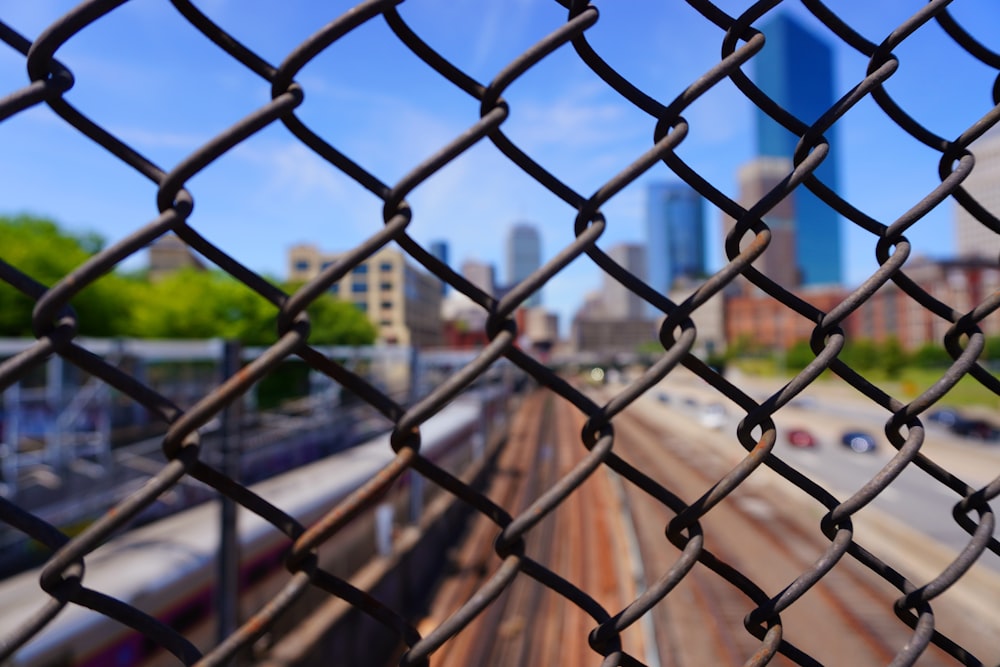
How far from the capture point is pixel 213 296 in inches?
927

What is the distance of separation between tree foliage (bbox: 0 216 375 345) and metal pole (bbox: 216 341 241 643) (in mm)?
10579

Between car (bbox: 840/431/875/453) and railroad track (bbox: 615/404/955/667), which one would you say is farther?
car (bbox: 840/431/875/453)

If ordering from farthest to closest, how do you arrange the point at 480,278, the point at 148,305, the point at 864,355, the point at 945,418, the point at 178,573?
1. the point at 864,355
2. the point at 148,305
3. the point at 945,418
4. the point at 178,573
5. the point at 480,278

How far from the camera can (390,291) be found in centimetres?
841

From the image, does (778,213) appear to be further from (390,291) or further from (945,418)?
(390,291)

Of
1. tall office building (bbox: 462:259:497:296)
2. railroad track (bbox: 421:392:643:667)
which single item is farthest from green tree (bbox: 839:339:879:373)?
tall office building (bbox: 462:259:497:296)

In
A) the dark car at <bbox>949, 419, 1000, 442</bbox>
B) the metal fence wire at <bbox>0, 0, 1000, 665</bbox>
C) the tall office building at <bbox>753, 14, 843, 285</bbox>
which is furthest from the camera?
the tall office building at <bbox>753, 14, 843, 285</bbox>

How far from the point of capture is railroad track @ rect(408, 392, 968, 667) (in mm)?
8523

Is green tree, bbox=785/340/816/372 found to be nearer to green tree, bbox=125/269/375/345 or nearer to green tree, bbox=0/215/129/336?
green tree, bbox=125/269/375/345

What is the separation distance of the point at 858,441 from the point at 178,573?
14618 mm

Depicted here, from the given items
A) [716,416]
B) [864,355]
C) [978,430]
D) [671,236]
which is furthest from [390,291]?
[671,236]

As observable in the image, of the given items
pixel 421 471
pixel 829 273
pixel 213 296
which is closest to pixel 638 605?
pixel 421 471

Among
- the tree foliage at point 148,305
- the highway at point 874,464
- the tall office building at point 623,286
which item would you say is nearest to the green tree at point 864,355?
the highway at point 874,464

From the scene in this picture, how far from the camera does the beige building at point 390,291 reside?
5.92 m
